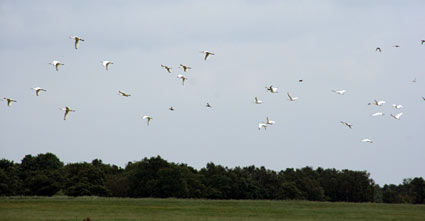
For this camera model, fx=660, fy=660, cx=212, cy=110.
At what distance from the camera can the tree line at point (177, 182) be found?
116 metres

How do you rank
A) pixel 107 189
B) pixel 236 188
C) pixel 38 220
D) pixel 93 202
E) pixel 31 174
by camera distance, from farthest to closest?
pixel 236 188 < pixel 31 174 < pixel 107 189 < pixel 93 202 < pixel 38 220

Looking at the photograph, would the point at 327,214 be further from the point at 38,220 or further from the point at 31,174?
the point at 31,174

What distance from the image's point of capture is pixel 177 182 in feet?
378

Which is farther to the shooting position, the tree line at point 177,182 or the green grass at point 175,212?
the tree line at point 177,182

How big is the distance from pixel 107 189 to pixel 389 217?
207 ft

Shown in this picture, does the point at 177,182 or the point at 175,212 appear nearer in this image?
the point at 175,212

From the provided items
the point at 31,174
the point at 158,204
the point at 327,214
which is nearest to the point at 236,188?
the point at 31,174

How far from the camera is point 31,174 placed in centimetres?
12675

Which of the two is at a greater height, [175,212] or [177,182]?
[177,182]

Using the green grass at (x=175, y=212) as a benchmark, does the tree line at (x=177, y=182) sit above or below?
above

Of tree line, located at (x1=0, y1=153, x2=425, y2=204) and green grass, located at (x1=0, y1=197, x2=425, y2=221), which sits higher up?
tree line, located at (x1=0, y1=153, x2=425, y2=204)

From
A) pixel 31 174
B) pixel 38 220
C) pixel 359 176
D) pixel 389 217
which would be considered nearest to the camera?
pixel 38 220

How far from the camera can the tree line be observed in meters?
116

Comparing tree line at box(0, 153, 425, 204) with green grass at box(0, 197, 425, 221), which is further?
tree line at box(0, 153, 425, 204)
